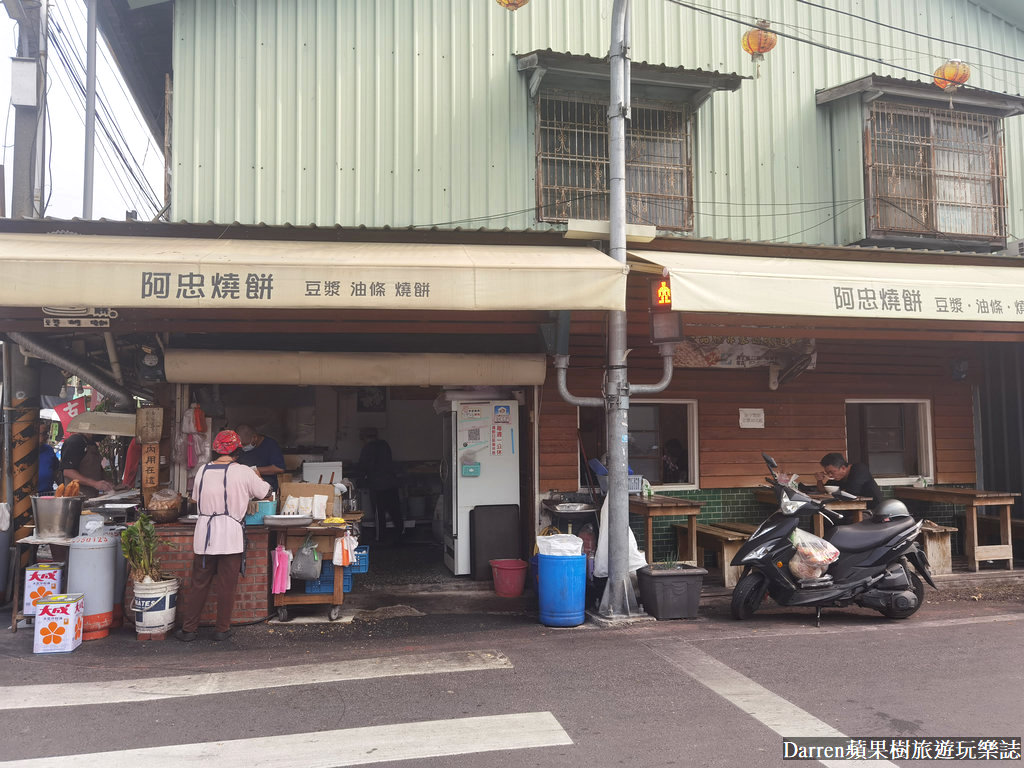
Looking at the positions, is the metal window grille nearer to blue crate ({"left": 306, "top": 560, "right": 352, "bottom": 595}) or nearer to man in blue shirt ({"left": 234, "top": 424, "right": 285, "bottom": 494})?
blue crate ({"left": 306, "top": 560, "right": 352, "bottom": 595})

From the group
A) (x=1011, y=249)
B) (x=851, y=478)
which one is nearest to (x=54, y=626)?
(x=851, y=478)

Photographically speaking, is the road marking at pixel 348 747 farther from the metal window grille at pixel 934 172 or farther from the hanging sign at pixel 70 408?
the hanging sign at pixel 70 408

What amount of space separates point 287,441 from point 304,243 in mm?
5003

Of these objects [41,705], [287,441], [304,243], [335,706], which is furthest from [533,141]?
[41,705]

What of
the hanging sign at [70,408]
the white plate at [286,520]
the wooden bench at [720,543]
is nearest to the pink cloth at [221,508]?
the white plate at [286,520]

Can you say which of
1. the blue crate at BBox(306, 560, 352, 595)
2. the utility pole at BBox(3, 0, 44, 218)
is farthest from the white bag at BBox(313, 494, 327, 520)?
the utility pole at BBox(3, 0, 44, 218)

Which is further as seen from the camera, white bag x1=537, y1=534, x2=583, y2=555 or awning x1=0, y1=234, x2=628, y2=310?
white bag x1=537, y1=534, x2=583, y2=555

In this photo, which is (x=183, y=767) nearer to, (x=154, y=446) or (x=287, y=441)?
(x=154, y=446)

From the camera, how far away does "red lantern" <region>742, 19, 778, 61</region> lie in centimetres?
937

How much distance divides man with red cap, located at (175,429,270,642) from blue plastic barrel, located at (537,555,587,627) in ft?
9.55

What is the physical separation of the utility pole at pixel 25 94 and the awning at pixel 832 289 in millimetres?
7335

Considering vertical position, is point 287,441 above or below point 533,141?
below

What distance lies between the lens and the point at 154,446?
8219 millimetres

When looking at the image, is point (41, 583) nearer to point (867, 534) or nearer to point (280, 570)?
point (280, 570)
